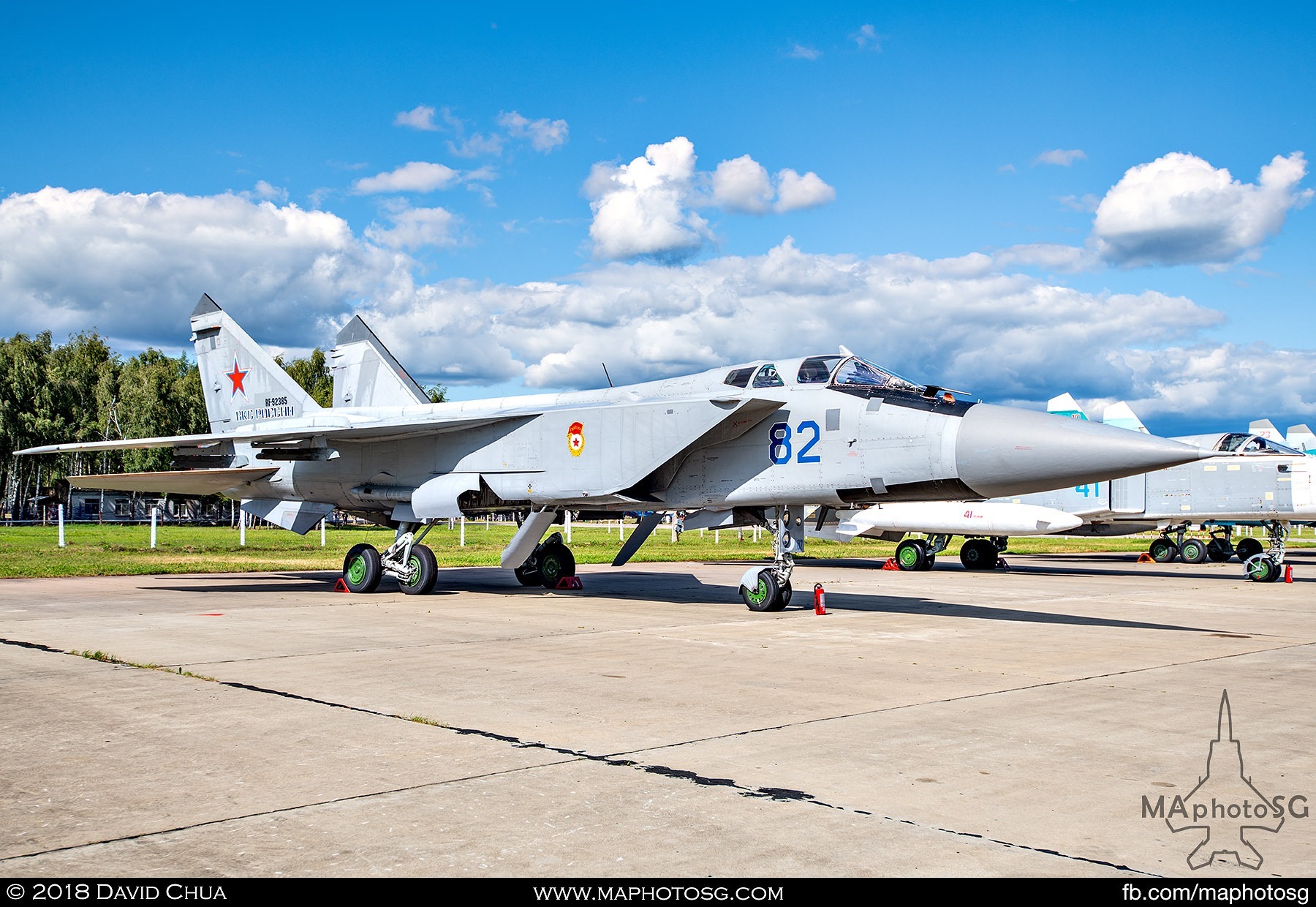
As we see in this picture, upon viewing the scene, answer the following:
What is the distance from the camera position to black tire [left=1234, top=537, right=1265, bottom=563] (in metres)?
26.4

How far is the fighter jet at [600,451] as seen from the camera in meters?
10.7

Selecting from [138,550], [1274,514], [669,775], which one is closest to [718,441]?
[669,775]

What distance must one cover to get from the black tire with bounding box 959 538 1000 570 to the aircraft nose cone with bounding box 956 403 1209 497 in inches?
575

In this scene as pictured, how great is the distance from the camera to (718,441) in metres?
12.8

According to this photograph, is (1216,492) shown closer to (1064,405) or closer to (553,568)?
(1064,405)

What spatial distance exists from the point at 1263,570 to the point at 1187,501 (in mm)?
2624

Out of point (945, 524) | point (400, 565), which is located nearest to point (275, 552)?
point (400, 565)

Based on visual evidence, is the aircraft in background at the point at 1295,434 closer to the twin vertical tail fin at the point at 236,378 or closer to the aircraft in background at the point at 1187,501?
the aircraft in background at the point at 1187,501

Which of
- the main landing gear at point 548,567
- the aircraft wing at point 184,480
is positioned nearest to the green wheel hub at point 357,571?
the aircraft wing at point 184,480

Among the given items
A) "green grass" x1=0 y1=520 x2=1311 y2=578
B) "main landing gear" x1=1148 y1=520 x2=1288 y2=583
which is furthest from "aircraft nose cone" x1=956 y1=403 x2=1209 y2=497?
"main landing gear" x1=1148 y1=520 x2=1288 y2=583

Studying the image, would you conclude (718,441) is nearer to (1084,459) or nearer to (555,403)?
(555,403)

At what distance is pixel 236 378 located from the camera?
17719mm

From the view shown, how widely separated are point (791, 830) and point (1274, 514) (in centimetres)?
2104

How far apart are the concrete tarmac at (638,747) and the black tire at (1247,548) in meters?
17.4
